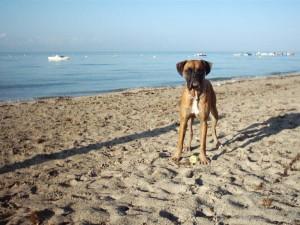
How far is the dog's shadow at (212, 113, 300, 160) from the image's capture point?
792 cm

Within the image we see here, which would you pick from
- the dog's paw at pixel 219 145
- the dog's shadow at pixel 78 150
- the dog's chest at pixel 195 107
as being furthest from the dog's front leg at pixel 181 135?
the dog's shadow at pixel 78 150

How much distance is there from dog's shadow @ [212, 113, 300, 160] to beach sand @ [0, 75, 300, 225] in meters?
0.02

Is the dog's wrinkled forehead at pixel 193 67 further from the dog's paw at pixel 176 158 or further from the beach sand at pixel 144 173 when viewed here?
the beach sand at pixel 144 173

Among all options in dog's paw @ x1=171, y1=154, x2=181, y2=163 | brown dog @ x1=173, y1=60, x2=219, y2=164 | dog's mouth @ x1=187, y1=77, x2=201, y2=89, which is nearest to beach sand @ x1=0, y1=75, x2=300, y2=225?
dog's paw @ x1=171, y1=154, x2=181, y2=163

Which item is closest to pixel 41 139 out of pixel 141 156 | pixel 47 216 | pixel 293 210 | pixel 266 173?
pixel 141 156

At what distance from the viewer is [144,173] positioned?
19.7 feet

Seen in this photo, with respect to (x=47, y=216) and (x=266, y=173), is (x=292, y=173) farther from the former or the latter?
(x=47, y=216)

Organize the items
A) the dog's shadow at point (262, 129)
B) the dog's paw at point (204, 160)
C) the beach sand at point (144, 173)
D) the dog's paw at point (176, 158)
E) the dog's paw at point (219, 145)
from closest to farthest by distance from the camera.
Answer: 1. the beach sand at point (144, 173)
2. the dog's paw at point (204, 160)
3. the dog's paw at point (176, 158)
4. the dog's paw at point (219, 145)
5. the dog's shadow at point (262, 129)

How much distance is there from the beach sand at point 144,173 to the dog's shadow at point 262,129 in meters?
0.02

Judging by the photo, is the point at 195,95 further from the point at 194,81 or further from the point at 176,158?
the point at 176,158

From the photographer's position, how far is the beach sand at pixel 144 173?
175 inches

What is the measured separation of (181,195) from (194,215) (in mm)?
654

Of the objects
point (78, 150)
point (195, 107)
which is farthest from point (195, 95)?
point (78, 150)

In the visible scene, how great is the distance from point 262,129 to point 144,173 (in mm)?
4323
